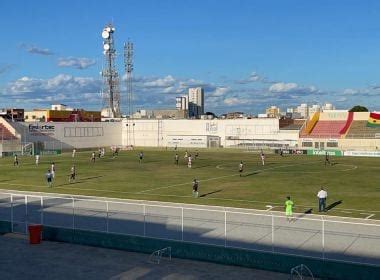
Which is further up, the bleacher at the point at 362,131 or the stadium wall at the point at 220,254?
the bleacher at the point at 362,131

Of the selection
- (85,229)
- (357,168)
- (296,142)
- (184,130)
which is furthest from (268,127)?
(85,229)

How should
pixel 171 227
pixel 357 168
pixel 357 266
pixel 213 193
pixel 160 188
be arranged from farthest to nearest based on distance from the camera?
1. pixel 357 168
2. pixel 160 188
3. pixel 213 193
4. pixel 171 227
5. pixel 357 266

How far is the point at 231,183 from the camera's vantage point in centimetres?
4275

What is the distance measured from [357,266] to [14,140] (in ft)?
264

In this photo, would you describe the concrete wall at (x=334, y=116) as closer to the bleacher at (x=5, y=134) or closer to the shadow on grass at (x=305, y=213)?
the bleacher at (x=5, y=134)

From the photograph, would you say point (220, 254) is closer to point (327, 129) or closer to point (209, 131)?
point (327, 129)

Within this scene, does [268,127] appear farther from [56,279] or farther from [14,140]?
[56,279]

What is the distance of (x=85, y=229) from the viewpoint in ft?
77.4

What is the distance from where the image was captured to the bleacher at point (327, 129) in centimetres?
9336

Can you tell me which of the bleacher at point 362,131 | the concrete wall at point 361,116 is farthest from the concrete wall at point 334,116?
the bleacher at point 362,131

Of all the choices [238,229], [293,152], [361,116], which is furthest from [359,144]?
[238,229]

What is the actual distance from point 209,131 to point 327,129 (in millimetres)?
24203

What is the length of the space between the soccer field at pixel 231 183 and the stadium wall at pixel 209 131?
35694 mm

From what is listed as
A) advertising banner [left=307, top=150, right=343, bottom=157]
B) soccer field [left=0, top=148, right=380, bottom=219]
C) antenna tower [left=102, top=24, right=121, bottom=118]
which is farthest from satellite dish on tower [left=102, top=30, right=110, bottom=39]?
soccer field [left=0, top=148, right=380, bottom=219]
